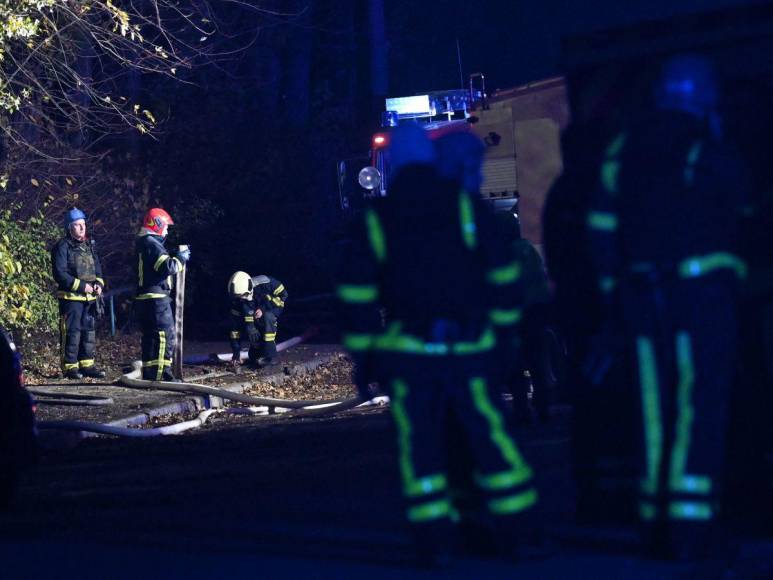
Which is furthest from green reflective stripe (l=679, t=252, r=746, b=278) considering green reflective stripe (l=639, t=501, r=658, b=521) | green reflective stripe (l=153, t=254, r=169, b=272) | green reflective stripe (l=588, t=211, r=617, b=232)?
green reflective stripe (l=153, t=254, r=169, b=272)

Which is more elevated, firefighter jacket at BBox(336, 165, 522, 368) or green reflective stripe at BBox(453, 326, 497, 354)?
firefighter jacket at BBox(336, 165, 522, 368)

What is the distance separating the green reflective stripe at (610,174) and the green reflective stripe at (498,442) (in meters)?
0.92

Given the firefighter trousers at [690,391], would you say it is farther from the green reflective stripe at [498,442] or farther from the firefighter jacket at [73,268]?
the firefighter jacket at [73,268]

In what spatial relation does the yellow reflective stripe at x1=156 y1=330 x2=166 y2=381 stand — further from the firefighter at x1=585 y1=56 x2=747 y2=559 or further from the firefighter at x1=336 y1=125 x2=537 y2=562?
the firefighter at x1=585 y1=56 x2=747 y2=559

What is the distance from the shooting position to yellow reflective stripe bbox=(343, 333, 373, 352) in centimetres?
539

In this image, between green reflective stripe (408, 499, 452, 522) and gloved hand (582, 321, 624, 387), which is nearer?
green reflective stripe (408, 499, 452, 522)

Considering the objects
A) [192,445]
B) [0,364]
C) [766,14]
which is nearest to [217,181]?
[192,445]

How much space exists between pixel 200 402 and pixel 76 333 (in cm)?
237

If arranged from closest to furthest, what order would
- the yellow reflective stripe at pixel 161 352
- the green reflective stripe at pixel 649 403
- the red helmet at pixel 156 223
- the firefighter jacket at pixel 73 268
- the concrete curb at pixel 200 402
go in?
the green reflective stripe at pixel 649 403 < the concrete curb at pixel 200 402 < the yellow reflective stripe at pixel 161 352 < the red helmet at pixel 156 223 < the firefighter jacket at pixel 73 268

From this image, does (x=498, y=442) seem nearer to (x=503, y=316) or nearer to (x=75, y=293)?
(x=503, y=316)

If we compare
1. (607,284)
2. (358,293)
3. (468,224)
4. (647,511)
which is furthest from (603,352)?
(358,293)

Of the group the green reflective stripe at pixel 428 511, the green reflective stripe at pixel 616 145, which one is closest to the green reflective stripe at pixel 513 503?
the green reflective stripe at pixel 428 511

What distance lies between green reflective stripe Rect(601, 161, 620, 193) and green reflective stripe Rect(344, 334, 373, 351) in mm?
1126

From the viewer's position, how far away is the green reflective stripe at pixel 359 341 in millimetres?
5391
